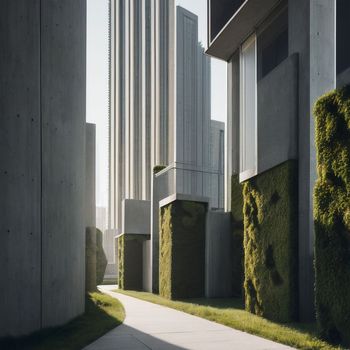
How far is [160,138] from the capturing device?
47094 millimetres

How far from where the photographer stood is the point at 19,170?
865 cm

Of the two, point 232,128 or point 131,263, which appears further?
point 131,263

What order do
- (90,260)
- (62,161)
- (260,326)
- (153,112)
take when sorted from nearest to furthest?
(260,326), (62,161), (90,260), (153,112)

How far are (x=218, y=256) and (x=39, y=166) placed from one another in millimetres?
9241

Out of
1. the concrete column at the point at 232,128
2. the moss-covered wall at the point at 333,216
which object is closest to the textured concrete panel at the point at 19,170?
the moss-covered wall at the point at 333,216

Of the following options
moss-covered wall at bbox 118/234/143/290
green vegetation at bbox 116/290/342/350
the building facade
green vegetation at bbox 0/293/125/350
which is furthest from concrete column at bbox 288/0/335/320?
moss-covered wall at bbox 118/234/143/290

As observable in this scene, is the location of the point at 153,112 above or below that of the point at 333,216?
above

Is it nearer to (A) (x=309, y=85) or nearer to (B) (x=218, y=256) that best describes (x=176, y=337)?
(A) (x=309, y=85)

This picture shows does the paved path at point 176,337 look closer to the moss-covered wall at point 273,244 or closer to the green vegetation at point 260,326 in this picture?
the green vegetation at point 260,326

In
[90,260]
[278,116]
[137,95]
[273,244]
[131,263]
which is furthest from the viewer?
[137,95]

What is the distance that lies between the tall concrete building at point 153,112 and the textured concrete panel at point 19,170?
12215 millimetres

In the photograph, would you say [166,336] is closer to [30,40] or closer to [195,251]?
[30,40]

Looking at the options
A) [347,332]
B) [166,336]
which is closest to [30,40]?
[166,336]

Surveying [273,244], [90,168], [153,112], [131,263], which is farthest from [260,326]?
[153,112]
